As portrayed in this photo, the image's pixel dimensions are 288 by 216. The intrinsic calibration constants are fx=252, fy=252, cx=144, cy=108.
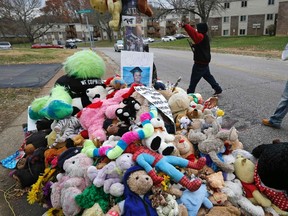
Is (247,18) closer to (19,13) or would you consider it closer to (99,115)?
(19,13)

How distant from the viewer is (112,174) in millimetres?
2023

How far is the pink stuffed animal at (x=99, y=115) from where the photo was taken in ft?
8.86

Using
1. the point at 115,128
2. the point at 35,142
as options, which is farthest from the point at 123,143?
the point at 35,142

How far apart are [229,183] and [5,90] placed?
25.8 ft

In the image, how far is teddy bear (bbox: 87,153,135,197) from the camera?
76.0 inches

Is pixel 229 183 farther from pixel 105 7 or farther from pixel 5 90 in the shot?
pixel 5 90

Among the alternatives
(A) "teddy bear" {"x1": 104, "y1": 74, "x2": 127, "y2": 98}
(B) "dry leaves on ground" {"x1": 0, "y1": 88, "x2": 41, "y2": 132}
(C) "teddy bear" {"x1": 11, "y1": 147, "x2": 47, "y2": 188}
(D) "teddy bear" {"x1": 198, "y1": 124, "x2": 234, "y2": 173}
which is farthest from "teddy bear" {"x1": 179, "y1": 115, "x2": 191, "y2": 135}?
(B) "dry leaves on ground" {"x1": 0, "y1": 88, "x2": 41, "y2": 132}

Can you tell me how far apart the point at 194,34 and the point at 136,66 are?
1967 mm

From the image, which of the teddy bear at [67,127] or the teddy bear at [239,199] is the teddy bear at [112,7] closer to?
the teddy bear at [67,127]

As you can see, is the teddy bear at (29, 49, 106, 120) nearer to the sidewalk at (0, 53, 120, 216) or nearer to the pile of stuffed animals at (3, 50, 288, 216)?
the pile of stuffed animals at (3, 50, 288, 216)

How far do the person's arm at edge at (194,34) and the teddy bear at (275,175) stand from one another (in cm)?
352

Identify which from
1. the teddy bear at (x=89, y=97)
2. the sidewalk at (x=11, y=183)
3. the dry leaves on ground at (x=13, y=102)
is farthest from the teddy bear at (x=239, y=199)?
the dry leaves on ground at (x=13, y=102)

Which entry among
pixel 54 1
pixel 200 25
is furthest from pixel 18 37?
pixel 200 25

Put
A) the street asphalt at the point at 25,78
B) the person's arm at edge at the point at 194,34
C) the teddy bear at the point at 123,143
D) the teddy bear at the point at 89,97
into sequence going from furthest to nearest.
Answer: the street asphalt at the point at 25,78, the person's arm at edge at the point at 194,34, the teddy bear at the point at 89,97, the teddy bear at the point at 123,143
